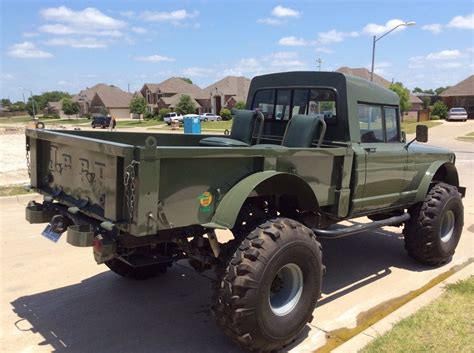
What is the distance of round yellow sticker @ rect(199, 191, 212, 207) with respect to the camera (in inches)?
133

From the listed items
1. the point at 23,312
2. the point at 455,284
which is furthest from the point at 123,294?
the point at 455,284

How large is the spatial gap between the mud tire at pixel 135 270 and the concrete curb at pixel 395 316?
2.16m

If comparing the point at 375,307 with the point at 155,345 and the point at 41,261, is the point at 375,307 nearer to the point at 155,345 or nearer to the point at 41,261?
the point at 155,345

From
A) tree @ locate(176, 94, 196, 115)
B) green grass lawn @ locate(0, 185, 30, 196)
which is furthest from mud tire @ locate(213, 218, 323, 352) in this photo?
tree @ locate(176, 94, 196, 115)

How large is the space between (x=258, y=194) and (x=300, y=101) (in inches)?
77.0

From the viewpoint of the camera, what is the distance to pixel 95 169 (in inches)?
137

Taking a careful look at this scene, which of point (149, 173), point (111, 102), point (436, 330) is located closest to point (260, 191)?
point (149, 173)

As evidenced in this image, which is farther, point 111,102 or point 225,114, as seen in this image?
point 111,102

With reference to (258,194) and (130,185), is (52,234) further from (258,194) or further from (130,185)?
(258,194)

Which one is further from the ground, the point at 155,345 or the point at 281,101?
the point at 281,101

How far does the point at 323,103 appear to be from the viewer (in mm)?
5145

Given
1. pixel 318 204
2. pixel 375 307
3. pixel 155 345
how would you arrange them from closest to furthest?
pixel 155 345 < pixel 318 204 < pixel 375 307

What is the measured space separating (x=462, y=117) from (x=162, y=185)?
5199 cm

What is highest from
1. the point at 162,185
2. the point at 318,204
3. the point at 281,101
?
the point at 281,101
